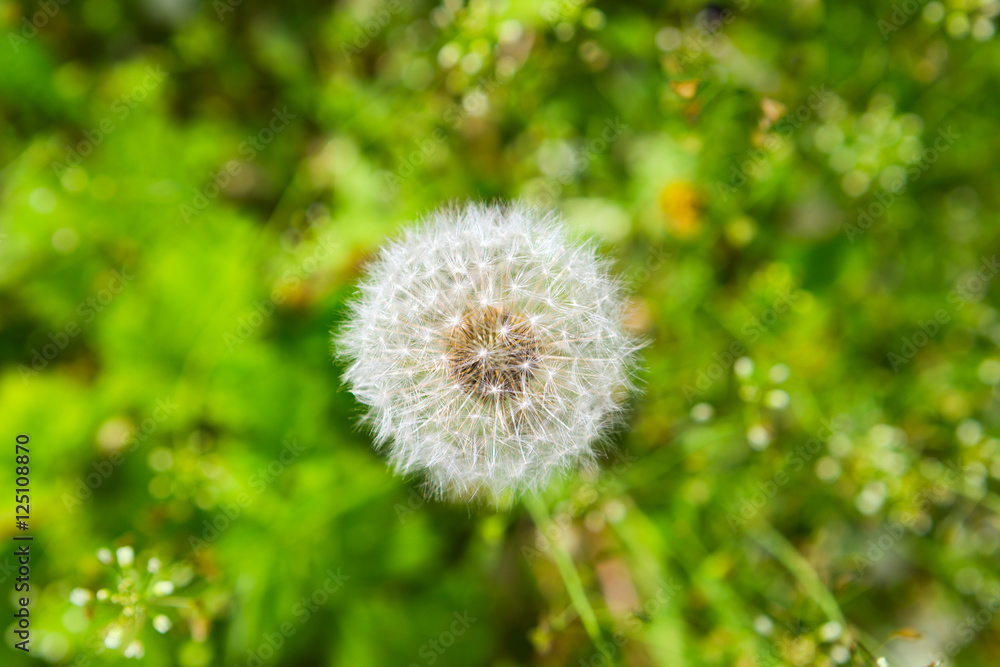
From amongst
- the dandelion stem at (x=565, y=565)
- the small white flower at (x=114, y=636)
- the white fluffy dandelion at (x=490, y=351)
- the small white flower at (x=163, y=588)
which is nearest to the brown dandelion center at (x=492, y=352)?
the white fluffy dandelion at (x=490, y=351)

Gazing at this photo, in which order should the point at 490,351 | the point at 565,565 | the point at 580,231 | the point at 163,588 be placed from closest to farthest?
the point at 490,351 < the point at 163,588 < the point at 565,565 < the point at 580,231

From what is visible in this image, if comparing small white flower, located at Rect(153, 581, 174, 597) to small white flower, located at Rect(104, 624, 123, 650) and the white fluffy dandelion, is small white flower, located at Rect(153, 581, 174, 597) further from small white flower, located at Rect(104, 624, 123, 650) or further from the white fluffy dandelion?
the white fluffy dandelion

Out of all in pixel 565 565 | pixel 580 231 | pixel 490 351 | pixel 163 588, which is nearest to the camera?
pixel 490 351

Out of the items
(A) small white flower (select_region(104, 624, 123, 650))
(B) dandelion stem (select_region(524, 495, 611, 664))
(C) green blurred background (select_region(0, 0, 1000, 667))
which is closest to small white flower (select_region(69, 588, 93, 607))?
(A) small white flower (select_region(104, 624, 123, 650))

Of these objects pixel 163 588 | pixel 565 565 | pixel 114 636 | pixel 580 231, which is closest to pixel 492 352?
pixel 580 231

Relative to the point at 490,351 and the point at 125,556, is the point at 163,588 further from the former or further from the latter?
the point at 490,351

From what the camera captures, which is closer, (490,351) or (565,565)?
(490,351)

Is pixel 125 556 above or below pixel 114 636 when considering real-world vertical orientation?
above

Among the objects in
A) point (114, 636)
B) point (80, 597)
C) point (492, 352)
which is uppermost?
point (492, 352)

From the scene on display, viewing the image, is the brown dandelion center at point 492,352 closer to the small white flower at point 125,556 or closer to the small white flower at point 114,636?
the small white flower at point 125,556
